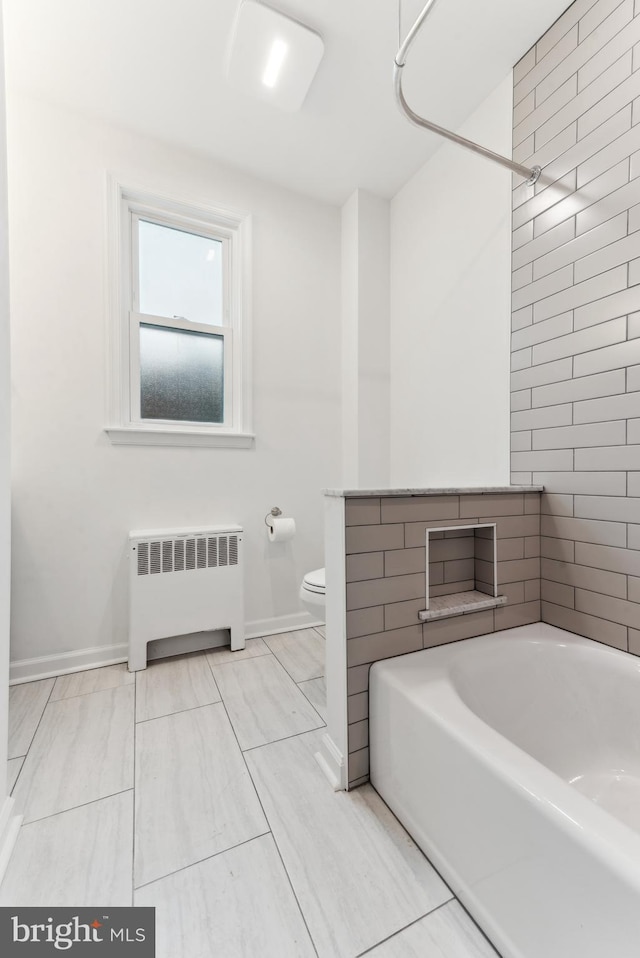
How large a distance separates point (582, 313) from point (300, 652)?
77.1 inches

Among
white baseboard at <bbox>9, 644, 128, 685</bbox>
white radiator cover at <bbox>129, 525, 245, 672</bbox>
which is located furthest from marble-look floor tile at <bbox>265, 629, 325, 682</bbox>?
white baseboard at <bbox>9, 644, 128, 685</bbox>

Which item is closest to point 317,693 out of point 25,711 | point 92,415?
point 25,711

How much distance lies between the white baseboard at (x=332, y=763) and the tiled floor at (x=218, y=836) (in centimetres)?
3

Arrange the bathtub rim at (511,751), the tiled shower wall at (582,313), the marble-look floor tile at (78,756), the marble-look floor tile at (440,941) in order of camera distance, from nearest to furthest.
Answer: the bathtub rim at (511,751) → the marble-look floor tile at (440,941) → the marble-look floor tile at (78,756) → the tiled shower wall at (582,313)

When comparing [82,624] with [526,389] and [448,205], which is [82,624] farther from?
[448,205]

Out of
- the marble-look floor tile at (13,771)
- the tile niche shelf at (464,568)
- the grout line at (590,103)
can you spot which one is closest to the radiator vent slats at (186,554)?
the marble-look floor tile at (13,771)

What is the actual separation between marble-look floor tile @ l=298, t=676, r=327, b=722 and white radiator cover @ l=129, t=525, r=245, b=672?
A: 1.69 feet

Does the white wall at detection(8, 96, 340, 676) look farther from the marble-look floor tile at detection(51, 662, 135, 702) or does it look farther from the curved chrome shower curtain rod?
the curved chrome shower curtain rod

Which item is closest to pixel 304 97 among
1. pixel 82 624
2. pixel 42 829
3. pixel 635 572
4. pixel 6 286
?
pixel 6 286

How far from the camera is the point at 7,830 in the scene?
97 centimetres

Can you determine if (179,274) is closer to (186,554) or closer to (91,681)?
(186,554)

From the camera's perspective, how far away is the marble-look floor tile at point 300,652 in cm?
179

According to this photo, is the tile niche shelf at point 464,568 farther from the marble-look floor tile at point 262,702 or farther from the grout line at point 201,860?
the grout line at point 201,860

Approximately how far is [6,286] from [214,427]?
1.18 m
